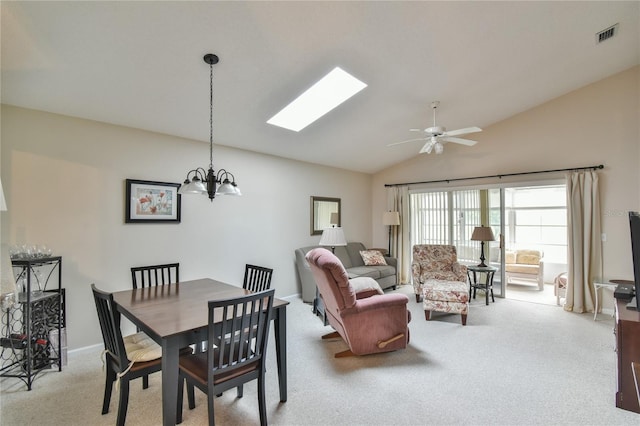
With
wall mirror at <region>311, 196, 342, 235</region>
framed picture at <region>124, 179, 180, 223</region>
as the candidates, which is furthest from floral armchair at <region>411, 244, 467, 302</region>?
framed picture at <region>124, 179, 180, 223</region>

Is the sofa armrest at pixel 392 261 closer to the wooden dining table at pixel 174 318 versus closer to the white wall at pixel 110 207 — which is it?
the white wall at pixel 110 207

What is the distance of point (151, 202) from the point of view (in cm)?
351

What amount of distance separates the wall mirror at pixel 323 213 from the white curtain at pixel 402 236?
1395 mm

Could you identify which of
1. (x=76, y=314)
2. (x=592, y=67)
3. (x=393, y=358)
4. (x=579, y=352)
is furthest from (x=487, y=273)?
(x=76, y=314)

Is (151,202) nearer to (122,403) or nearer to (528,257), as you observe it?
(122,403)

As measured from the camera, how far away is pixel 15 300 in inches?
93.0

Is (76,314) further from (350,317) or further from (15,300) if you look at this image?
(350,317)

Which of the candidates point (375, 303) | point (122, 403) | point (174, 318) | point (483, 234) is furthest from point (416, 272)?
point (122, 403)

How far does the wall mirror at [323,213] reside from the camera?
557 cm

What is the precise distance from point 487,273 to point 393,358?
300cm

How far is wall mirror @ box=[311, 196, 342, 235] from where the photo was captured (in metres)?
5.57

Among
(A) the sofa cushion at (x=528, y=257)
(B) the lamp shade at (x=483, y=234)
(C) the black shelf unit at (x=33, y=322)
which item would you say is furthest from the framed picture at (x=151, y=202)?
(A) the sofa cushion at (x=528, y=257)

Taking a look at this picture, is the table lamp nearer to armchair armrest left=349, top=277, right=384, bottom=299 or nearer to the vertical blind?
the vertical blind

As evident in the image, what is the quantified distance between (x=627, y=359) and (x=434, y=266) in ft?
9.93
